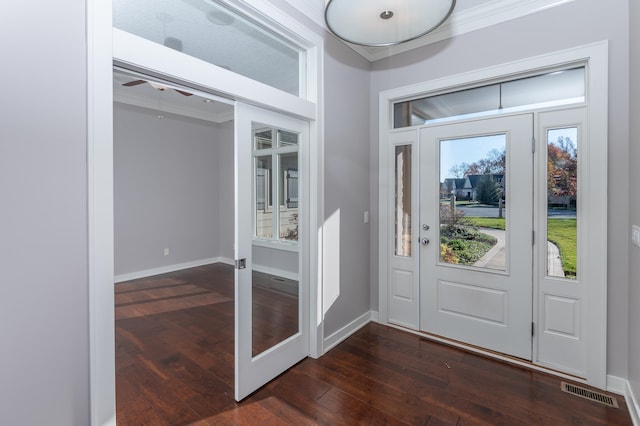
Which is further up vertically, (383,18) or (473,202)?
(383,18)

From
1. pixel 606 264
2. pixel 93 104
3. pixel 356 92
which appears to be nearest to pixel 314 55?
pixel 356 92

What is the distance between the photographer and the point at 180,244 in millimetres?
5855

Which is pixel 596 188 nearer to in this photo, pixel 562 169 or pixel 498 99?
pixel 562 169

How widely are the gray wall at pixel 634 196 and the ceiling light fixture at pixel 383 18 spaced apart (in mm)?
1281

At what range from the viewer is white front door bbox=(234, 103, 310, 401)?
2.16 meters

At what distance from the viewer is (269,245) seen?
2.40m

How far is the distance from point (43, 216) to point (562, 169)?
11.0 feet

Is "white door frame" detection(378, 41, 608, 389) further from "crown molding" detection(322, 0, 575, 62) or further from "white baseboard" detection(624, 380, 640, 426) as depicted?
"crown molding" detection(322, 0, 575, 62)

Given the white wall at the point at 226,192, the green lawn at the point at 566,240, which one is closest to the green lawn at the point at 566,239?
the green lawn at the point at 566,240

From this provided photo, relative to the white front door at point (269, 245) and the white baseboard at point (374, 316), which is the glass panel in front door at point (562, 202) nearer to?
Answer: the white baseboard at point (374, 316)

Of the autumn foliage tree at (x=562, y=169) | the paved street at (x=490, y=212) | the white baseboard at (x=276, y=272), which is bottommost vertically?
the white baseboard at (x=276, y=272)

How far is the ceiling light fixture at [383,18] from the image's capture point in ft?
6.32

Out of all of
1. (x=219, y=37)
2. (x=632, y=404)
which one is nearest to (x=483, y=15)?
(x=219, y=37)

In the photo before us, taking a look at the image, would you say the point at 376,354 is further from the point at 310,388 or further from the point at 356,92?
the point at 356,92
